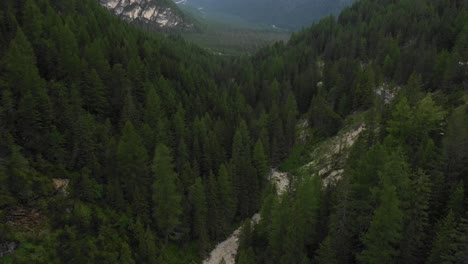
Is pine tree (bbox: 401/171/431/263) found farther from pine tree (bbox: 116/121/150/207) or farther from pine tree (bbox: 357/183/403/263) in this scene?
pine tree (bbox: 116/121/150/207)

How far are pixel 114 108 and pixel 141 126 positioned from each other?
833 centimetres

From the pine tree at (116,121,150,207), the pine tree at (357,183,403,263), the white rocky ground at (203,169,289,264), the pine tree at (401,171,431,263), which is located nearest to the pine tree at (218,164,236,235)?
the white rocky ground at (203,169,289,264)

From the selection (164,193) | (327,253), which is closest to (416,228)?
(327,253)

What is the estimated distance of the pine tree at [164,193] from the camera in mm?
54375

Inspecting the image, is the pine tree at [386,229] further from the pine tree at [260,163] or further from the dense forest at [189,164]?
the pine tree at [260,163]

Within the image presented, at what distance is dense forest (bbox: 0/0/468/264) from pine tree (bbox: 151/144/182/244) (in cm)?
18

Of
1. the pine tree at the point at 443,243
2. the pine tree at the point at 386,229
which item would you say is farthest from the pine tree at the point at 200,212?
the pine tree at the point at 443,243

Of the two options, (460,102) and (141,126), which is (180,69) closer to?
(141,126)

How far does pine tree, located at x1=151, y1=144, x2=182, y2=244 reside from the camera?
54.4 m

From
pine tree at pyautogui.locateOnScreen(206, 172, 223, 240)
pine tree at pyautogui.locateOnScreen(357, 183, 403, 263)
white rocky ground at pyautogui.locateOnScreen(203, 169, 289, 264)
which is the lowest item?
white rocky ground at pyautogui.locateOnScreen(203, 169, 289, 264)

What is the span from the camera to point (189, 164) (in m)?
65.2

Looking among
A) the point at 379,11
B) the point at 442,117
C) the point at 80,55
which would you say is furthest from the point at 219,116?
the point at 379,11

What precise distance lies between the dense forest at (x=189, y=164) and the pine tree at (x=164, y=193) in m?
0.18

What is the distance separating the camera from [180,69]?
342ft
